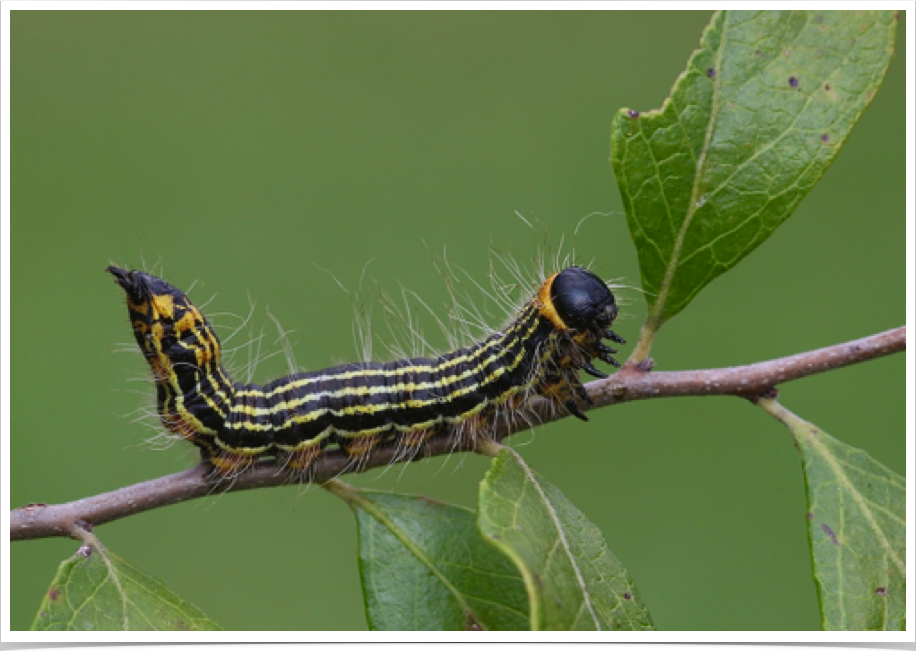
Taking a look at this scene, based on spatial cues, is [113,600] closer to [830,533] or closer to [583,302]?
[583,302]

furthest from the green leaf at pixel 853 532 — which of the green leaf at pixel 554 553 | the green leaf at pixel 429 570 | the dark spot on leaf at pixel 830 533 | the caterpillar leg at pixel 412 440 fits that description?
the caterpillar leg at pixel 412 440

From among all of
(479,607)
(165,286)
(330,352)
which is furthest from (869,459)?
(330,352)

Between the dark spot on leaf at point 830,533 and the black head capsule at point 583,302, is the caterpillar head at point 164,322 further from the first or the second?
the dark spot on leaf at point 830,533

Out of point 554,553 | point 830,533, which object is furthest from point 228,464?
point 830,533

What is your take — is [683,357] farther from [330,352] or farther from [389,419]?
[389,419]

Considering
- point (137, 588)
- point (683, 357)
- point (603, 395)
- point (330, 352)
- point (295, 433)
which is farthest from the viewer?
point (683, 357)
